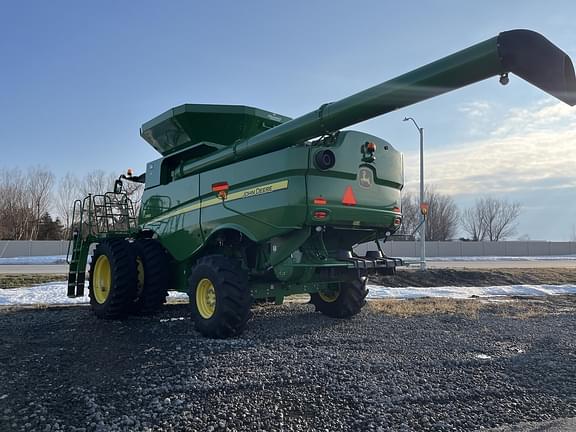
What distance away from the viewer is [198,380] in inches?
182

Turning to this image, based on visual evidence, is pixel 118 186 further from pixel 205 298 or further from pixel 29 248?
pixel 29 248

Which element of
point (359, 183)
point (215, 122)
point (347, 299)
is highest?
point (215, 122)

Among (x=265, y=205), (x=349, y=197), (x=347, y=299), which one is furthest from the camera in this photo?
(x=347, y=299)

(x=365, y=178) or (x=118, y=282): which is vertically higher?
(x=365, y=178)

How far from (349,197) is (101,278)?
17.6 ft

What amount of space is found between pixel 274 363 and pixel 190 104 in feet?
15.6

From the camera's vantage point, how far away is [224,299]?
651 centimetres

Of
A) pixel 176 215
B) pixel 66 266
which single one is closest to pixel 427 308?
pixel 176 215

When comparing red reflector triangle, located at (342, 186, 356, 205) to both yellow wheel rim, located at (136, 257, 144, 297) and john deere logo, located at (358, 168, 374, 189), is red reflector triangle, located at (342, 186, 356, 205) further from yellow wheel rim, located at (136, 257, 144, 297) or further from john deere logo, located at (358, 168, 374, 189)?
yellow wheel rim, located at (136, 257, 144, 297)

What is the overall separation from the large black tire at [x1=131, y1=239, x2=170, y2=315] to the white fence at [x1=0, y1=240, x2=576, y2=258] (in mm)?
22333

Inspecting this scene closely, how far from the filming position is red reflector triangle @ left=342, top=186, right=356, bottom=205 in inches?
270

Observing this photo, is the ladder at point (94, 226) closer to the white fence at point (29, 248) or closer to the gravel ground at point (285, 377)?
the gravel ground at point (285, 377)

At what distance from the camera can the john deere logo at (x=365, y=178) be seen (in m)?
7.08

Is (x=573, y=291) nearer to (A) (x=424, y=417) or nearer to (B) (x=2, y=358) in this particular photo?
(A) (x=424, y=417)
